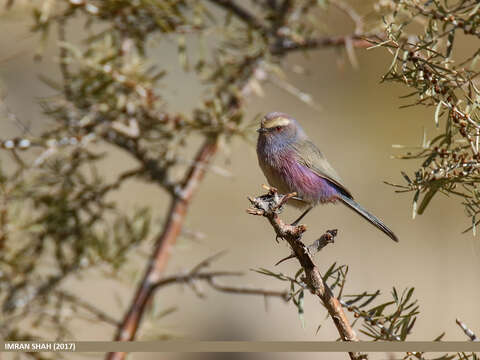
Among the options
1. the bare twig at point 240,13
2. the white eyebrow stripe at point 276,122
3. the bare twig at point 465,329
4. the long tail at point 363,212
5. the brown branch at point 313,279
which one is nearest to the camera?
the bare twig at point 465,329

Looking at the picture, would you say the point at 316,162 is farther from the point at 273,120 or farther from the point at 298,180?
the point at 273,120

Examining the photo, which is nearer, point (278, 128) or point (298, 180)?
point (298, 180)

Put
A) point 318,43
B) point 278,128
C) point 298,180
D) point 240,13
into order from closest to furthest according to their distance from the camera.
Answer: point 298,180, point 278,128, point 318,43, point 240,13

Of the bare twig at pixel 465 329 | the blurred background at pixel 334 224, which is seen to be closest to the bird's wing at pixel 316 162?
the bare twig at pixel 465 329

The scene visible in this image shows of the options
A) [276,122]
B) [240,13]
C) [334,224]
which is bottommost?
[334,224]

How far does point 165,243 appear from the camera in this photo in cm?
213

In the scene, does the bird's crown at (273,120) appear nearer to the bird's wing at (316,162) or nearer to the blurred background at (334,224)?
the bird's wing at (316,162)

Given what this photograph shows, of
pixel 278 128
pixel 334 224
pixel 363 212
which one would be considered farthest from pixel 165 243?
pixel 334 224

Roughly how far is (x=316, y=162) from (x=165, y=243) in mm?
749

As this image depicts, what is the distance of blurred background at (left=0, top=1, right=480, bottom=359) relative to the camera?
11.4ft

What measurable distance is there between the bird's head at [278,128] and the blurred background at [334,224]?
1.09 metres

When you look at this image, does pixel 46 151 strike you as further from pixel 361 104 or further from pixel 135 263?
pixel 361 104

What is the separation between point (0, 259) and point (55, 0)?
0.98m

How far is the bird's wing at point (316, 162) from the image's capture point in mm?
1642
